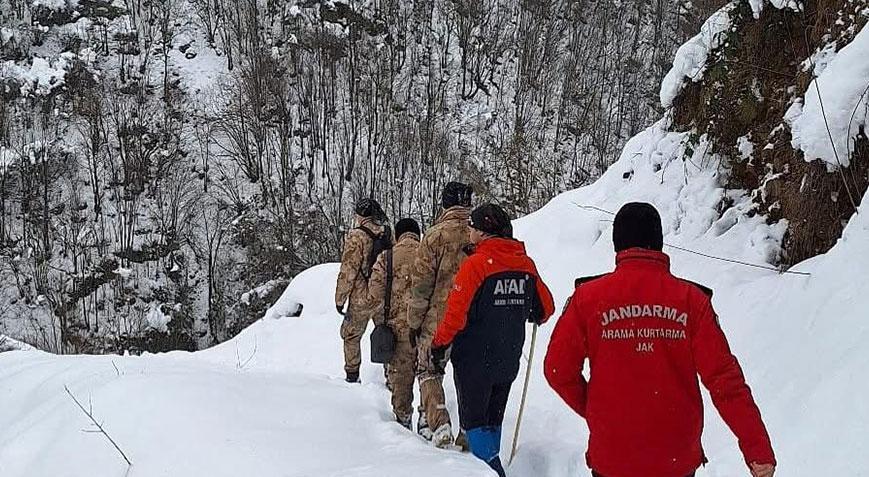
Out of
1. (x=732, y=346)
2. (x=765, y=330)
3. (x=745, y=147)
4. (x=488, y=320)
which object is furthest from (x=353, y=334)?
(x=745, y=147)

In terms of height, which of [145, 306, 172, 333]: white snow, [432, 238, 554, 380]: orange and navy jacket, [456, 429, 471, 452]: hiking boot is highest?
[432, 238, 554, 380]: orange and navy jacket

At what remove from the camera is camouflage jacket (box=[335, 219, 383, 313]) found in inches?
203

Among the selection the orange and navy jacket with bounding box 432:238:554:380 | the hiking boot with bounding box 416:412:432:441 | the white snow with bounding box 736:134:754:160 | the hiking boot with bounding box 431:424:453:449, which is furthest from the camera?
the white snow with bounding box 736:134:754:160

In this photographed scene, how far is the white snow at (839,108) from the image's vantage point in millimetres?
3816

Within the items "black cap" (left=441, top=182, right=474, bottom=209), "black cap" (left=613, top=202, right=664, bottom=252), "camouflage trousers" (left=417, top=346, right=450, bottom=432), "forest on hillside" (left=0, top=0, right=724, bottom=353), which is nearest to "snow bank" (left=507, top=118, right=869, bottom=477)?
"camouflage trousers" (left=417, top=346, right=450, bottom=432)

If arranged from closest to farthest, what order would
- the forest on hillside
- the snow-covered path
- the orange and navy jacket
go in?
the snow-covered path < the orange and navy jacket < the forest on hillside

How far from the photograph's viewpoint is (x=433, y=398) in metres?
4.05

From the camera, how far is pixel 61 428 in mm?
3199

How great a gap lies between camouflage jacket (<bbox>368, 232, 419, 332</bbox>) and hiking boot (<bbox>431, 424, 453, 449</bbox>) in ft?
2.33

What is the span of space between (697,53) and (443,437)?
448 cm

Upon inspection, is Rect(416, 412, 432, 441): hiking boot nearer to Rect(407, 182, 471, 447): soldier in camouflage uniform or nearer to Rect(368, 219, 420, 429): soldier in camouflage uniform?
Rect(407, 182, 471, 447): soldier in camouflage uniform

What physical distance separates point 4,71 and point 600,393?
2849cm

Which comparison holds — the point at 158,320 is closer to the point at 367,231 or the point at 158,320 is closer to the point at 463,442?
the point at 367,231

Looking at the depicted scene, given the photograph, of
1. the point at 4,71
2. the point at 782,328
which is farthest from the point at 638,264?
the point at 4,71
